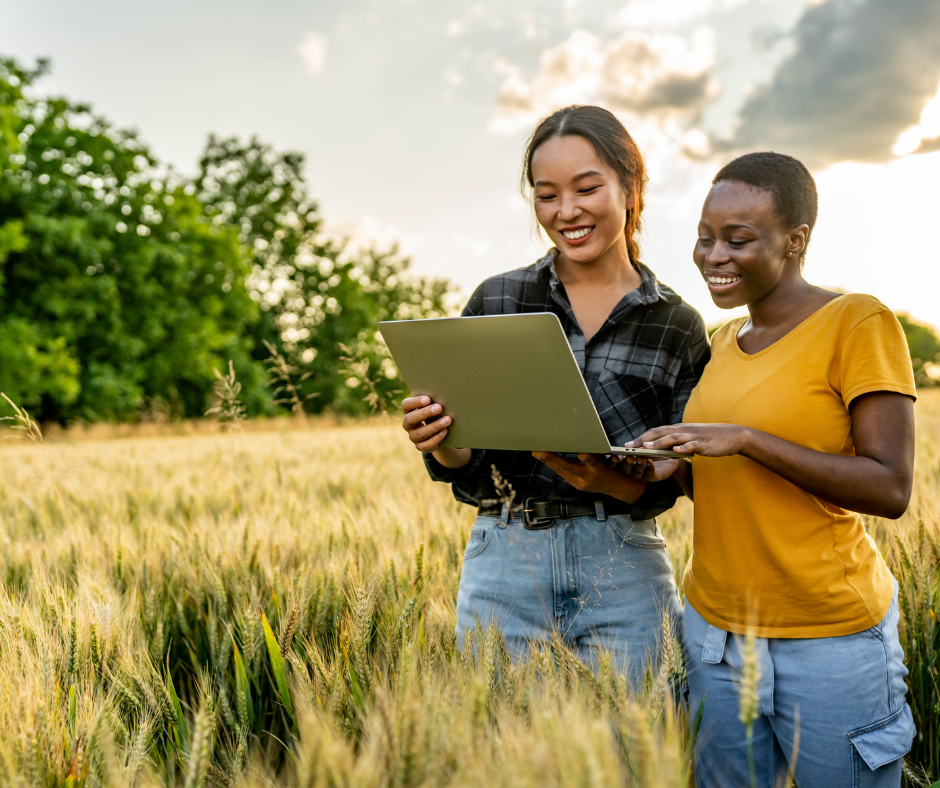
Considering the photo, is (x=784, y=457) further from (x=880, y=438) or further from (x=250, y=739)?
(x=250, y=739)

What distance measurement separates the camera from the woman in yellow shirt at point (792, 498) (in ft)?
4.11

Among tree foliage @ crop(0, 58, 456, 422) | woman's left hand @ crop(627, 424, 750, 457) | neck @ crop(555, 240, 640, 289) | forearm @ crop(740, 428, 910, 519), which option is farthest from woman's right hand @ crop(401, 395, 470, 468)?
tree foliage @ crop(0, 58, 456, 422)

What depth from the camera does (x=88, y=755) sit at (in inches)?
42.3

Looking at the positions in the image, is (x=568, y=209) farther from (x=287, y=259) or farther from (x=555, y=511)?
(x=287, y=259)

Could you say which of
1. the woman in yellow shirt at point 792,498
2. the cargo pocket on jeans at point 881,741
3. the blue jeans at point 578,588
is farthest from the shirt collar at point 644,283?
the cargo pocket on jeans at point 881,741

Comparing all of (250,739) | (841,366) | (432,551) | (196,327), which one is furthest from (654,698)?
(196,327)

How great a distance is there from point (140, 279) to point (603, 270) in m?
22.2

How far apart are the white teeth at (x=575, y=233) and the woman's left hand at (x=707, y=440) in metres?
0.59

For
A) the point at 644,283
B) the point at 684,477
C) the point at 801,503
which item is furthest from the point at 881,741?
the point at 644,283

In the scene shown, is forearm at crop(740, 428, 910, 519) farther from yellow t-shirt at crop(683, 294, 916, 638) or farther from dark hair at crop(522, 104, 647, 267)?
dark hair at crop(522, 104, 647, 267)

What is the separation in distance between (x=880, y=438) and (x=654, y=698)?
65 cm

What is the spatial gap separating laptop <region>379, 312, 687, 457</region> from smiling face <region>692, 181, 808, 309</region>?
0.40 metres

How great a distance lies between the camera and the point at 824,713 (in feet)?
4.21

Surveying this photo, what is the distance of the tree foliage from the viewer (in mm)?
18359
